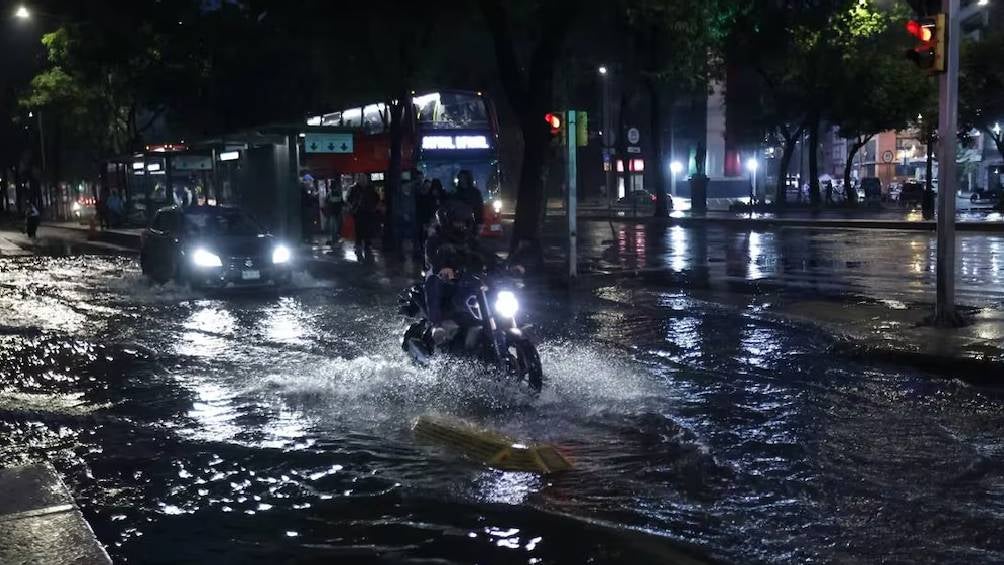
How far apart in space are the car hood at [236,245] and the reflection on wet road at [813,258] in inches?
286

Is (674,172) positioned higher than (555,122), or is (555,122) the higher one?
(674,172)

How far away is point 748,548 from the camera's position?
514cm

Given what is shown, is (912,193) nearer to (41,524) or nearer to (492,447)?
(492,447)

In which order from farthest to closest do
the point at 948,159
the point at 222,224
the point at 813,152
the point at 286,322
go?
the point at 813,152 → the point at 222,224 → the point at 286,322 → the point at 948,159

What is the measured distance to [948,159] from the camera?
11.5 m

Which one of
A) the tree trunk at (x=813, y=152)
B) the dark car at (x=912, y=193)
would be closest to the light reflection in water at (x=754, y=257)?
the tree trunk at (x=813, y=152)

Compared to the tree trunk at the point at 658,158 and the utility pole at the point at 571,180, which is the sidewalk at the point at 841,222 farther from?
the utility pole at the point at 571,180

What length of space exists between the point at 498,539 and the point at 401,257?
1917 cm

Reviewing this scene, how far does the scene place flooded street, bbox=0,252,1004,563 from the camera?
5352mm

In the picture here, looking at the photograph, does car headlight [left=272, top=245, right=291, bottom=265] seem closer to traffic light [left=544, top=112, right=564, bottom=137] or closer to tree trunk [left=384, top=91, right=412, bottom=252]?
traffic light [left=544, top=112, right=564, bottom=137]

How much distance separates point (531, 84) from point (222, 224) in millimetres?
6632

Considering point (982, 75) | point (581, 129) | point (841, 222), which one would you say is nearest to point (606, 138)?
point (982, 75)

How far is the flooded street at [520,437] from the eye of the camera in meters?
5.35

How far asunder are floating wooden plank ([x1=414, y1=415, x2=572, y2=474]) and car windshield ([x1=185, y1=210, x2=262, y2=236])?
11618 mm
